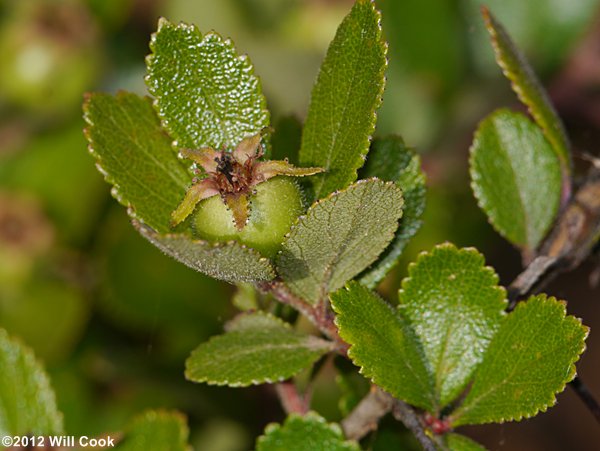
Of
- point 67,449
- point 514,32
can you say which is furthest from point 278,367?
point 514,32

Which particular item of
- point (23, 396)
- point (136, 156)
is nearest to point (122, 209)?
point (23, 396)

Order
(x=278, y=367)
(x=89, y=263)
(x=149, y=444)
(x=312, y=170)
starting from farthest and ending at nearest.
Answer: (x=89, y=263) < (x=149, y=444) < (x=278, y=367) < (x=312, y=170)

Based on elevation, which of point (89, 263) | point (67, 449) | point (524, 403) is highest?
point (524, 403)

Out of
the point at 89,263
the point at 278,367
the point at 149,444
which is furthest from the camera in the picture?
the point at 89,263

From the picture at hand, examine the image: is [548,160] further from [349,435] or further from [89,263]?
A: [89,263]

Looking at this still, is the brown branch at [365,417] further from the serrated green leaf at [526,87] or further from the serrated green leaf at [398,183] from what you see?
the serrated green leaf at [526,87]

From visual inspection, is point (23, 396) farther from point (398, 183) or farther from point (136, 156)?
point (398, 183)
